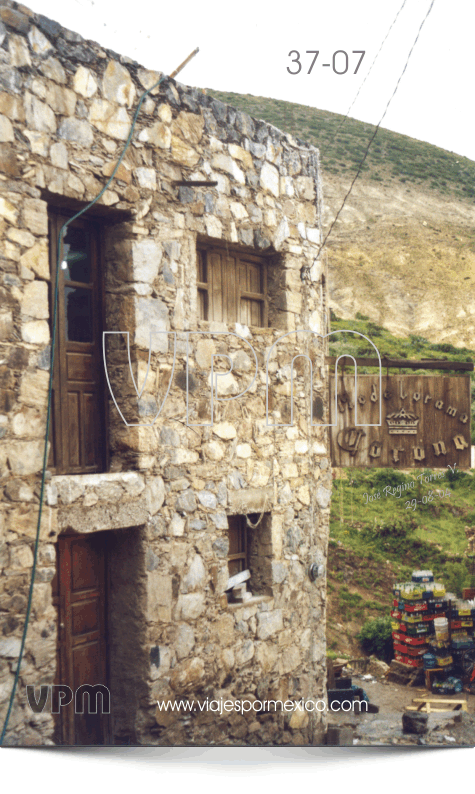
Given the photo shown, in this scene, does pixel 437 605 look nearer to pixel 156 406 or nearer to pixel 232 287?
pixel 156 406

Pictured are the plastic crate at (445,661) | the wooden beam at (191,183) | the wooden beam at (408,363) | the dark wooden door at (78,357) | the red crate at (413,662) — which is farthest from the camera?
the red crate at (413,662)

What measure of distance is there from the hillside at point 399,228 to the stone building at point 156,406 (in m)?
0.31

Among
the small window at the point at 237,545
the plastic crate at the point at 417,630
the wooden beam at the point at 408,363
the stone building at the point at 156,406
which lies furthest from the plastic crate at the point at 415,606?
the wooden beam at the point at 408,363

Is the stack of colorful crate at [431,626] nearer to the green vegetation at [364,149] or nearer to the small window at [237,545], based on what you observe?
the small window at [237,545]

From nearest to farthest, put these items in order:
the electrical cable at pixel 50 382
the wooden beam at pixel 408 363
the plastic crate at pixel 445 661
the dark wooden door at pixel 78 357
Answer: the electrical cable at pixel 50 382, the dark wooden door at pixel 78 357, the wooden beam at pixel 408 363, the plastic crate at pixel 445 661

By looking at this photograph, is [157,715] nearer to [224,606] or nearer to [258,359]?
[224,606]

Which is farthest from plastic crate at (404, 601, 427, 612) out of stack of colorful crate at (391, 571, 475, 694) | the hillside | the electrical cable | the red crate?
the electrical cable

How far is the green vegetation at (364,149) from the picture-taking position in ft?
17.9

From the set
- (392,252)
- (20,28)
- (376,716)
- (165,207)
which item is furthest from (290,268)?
(376,716)

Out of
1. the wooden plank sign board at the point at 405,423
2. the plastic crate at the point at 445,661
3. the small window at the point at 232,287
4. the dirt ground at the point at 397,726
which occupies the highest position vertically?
the small window at the point at 232,287

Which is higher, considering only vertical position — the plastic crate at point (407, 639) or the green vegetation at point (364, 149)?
the green vegetation at point (364, 149)

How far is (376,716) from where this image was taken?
5.32 m

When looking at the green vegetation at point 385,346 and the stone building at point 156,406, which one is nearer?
the stone building at point 156,406

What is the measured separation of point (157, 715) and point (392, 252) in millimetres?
3844
